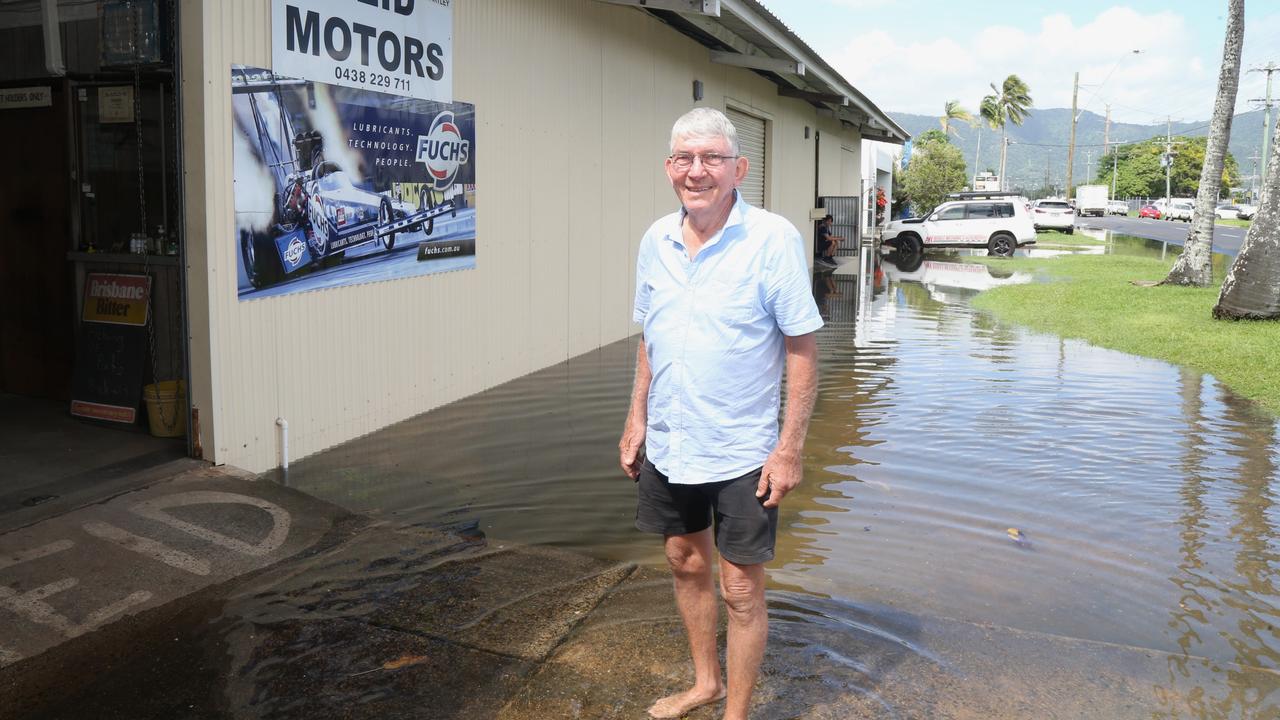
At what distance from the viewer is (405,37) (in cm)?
754

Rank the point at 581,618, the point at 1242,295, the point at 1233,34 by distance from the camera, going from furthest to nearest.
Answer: the point at 1233,34 < the point at 1242,295 < the point at 581,618

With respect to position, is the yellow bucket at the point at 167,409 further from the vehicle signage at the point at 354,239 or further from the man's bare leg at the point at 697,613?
the man's bare leg at the point at 697,613

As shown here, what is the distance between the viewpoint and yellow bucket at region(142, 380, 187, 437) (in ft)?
21.2

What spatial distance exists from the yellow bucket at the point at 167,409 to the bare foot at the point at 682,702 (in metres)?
4.03

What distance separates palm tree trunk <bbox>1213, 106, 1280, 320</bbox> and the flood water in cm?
413

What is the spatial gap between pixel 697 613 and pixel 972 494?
3294 millimetres

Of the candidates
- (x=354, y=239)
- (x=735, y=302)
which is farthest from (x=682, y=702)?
(x=354, y=239)

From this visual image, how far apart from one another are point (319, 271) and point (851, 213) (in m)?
22.1

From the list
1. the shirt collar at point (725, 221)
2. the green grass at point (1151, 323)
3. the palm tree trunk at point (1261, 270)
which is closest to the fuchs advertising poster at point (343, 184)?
the shirt collar at point (725, 221)

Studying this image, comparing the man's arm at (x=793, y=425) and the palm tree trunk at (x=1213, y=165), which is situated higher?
the palm tree trunk at (x=1213, y=165)

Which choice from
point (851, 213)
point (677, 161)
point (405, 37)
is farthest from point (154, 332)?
point (851, 213)

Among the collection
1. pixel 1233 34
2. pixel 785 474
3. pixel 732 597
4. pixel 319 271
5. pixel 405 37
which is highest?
pixel 1233 34

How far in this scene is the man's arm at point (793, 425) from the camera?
320 cm

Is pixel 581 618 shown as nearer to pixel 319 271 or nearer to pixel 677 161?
pixel 677 161
